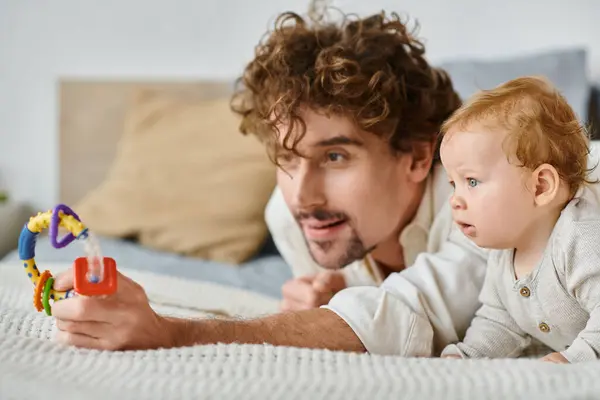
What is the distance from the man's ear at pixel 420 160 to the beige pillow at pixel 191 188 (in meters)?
0.89

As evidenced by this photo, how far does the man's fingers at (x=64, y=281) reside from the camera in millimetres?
893

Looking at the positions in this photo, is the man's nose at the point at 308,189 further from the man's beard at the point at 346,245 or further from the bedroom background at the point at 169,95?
the bedroom background at the point at 169,95

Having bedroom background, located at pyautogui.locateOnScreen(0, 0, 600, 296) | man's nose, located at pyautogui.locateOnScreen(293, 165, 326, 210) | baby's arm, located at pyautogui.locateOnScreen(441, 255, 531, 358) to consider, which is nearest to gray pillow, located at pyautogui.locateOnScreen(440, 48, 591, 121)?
bedroom background, located at pyautogui.locateOnScreen(0, 0, 600, 296)

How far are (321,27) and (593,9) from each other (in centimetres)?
126

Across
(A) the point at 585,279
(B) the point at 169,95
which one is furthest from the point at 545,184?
(B) the point at 169,95

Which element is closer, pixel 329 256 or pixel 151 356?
pixel 151 356

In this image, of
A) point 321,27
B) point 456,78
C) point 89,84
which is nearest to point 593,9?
point 456,78

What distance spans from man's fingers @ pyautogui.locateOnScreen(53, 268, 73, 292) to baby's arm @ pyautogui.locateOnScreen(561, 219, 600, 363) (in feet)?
1.95

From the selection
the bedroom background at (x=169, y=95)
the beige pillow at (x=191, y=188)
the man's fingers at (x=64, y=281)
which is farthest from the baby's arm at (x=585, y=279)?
the beige pillow at (x=191, y=188)

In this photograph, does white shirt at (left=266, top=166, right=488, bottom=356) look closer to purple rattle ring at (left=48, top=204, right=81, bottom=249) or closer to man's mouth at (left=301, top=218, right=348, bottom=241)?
man's mouth at (left=301, top=218, right=348, bottom=241)

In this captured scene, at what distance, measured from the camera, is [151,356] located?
2.74 feet

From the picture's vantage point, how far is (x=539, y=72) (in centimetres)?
199

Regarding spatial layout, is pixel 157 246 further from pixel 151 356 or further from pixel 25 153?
pixel 151 356

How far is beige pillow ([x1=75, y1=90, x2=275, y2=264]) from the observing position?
90.5 inches
